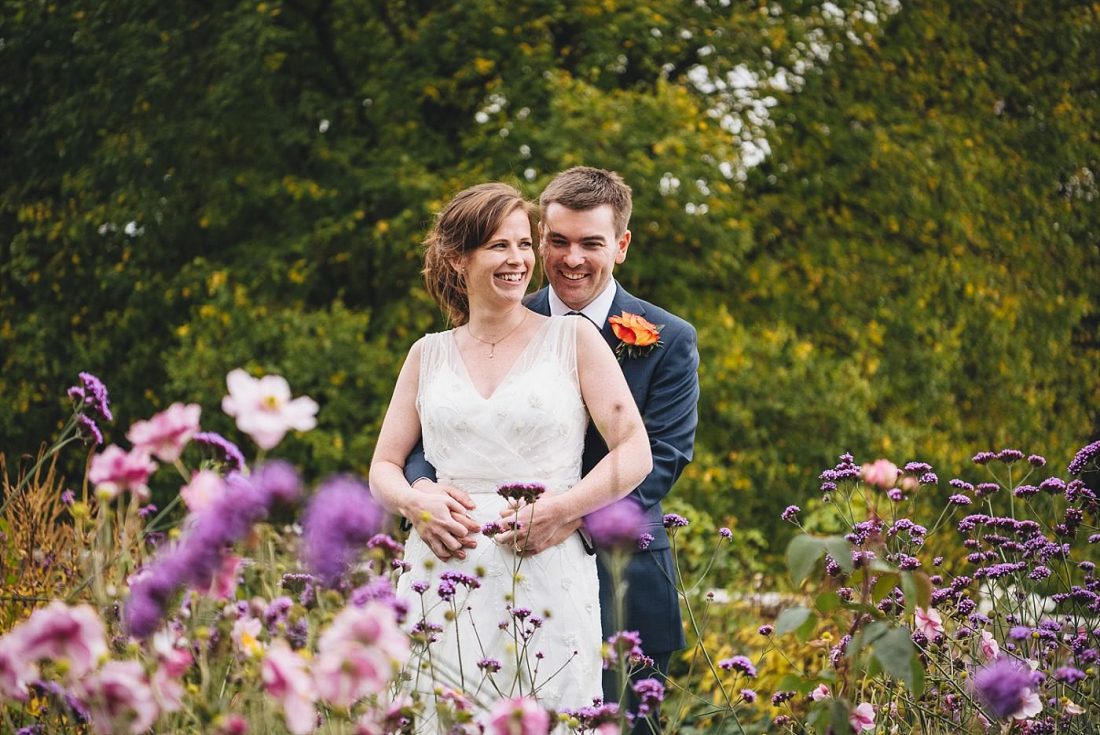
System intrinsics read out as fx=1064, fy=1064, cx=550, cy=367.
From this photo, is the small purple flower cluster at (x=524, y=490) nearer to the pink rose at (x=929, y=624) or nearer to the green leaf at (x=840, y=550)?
the green leaf at (x=840, y=550)

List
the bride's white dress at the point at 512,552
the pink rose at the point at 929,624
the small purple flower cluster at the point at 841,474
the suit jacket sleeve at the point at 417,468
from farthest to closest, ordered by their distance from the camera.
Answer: the suit jacket sleeve at the point at 417,468 → the bride's white dress at the point at 512,552 → the small purple flower cluster at the point at 841,474 → the pink rose at the point at 929,624

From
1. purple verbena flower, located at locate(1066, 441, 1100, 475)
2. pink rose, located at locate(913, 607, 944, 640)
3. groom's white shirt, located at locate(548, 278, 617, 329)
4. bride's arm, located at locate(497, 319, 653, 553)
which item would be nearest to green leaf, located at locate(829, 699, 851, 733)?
pink rose, located at locate(913, 607, 944, 640)

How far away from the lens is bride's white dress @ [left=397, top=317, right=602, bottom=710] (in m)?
2.98

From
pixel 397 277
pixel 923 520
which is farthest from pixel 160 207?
pixel 923 520

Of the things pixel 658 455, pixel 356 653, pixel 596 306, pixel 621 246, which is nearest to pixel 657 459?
pixel 658 455

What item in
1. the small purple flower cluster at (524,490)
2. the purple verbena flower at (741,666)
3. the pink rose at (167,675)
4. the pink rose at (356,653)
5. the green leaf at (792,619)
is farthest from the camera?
the small purple flower cluster at (524,490)

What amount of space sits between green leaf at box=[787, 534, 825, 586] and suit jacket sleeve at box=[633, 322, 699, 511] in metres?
1.45

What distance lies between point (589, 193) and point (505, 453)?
0.97 m

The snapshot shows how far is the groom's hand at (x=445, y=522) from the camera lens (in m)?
2.93

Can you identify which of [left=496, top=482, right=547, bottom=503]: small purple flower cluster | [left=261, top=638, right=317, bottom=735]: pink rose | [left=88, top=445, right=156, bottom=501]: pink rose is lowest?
[left=496, top=482, right=547, bottom=503]: small purple flower cluster

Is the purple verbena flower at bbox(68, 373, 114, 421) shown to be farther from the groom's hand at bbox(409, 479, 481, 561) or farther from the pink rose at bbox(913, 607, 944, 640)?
the pink rose at bbox(913, 607, 944, 640)

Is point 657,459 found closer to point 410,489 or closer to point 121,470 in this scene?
point 410,489

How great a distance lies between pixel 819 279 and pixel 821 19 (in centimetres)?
209

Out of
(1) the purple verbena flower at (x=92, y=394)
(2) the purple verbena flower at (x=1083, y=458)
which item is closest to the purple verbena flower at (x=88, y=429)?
(1) the purple verbena flower at (x=92, y=394)
